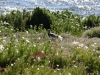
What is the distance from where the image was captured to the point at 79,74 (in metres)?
7.98

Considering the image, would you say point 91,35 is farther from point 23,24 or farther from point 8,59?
point 8,59

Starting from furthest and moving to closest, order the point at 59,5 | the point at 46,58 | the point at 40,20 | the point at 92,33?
the point at 59,5 → the point at 40,20 → the point at 92,33 → the point at 46,58

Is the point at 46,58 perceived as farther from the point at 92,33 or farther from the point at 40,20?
the point at 40,20

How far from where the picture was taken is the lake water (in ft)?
84.6

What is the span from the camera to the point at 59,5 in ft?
95.9

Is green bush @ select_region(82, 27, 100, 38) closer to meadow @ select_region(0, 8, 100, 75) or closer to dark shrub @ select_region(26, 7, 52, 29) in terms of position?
meadow @ select_region(0, 8, 100, 75)

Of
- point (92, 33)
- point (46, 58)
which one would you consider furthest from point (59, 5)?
point (46, 58)

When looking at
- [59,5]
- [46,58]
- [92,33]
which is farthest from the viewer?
[59,5]

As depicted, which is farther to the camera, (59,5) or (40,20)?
(59,5)

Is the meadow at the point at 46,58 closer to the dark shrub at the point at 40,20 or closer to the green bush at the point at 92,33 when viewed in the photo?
the green bush at the point at 92,33

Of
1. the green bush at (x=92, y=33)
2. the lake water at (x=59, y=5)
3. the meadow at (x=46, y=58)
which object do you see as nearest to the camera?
the meadow at (x=46, y=58)

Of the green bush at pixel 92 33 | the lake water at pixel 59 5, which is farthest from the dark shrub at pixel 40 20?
the lake water at pixel 59 5

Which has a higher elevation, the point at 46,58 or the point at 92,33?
the point at 46,58

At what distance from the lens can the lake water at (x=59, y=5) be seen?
25797 mm
